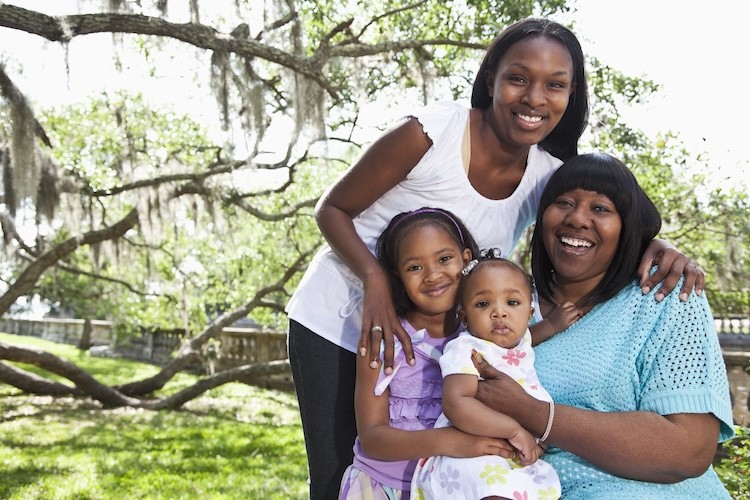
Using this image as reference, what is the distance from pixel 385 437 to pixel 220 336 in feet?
54.3

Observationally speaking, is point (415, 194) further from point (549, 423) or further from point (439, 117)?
point (549, 423)

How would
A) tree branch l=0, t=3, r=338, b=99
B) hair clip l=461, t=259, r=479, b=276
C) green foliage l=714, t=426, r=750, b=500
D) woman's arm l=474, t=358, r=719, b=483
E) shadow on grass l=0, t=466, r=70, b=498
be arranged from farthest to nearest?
shadow on grass l=0, t=466, r=70, b=498, tree branch l=0, t=3, r=338, b=99, green foliage l=714, t=426, r=750, b=500, hair clip l=461, t=259, r=479, b=276, woman's arm l=474, t=358, r=719, b=483

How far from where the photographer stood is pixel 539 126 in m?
2.31

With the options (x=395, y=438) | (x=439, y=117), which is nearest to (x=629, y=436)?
(x=395, y=438)

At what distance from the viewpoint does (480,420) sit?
6.43 ft

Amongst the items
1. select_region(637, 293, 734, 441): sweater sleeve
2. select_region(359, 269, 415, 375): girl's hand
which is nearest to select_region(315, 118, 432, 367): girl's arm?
select_region(359, 269, 415, 375): girl's hand

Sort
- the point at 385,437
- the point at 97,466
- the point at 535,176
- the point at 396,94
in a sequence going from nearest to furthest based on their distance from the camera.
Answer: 1. the point at 385,437
2. the point at 535,176
3. the point at 97,466
4. the point at 396,94

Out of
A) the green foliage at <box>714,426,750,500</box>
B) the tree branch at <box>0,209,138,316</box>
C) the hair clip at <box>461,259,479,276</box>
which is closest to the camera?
the hair clip at <box>461,259,479,276</box>

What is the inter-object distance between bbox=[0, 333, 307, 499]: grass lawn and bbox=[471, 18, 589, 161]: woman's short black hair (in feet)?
16.8

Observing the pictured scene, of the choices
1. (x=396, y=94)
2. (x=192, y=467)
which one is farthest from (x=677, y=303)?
(x=396, y=94)

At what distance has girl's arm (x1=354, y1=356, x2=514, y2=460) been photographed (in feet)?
6.46

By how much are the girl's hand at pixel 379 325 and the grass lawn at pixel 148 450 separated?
5.08m

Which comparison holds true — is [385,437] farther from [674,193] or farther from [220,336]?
[220,336]

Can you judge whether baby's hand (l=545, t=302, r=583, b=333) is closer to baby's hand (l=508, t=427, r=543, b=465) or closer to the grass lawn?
baby's hand (l=508, t=427, r=543, b=465)
